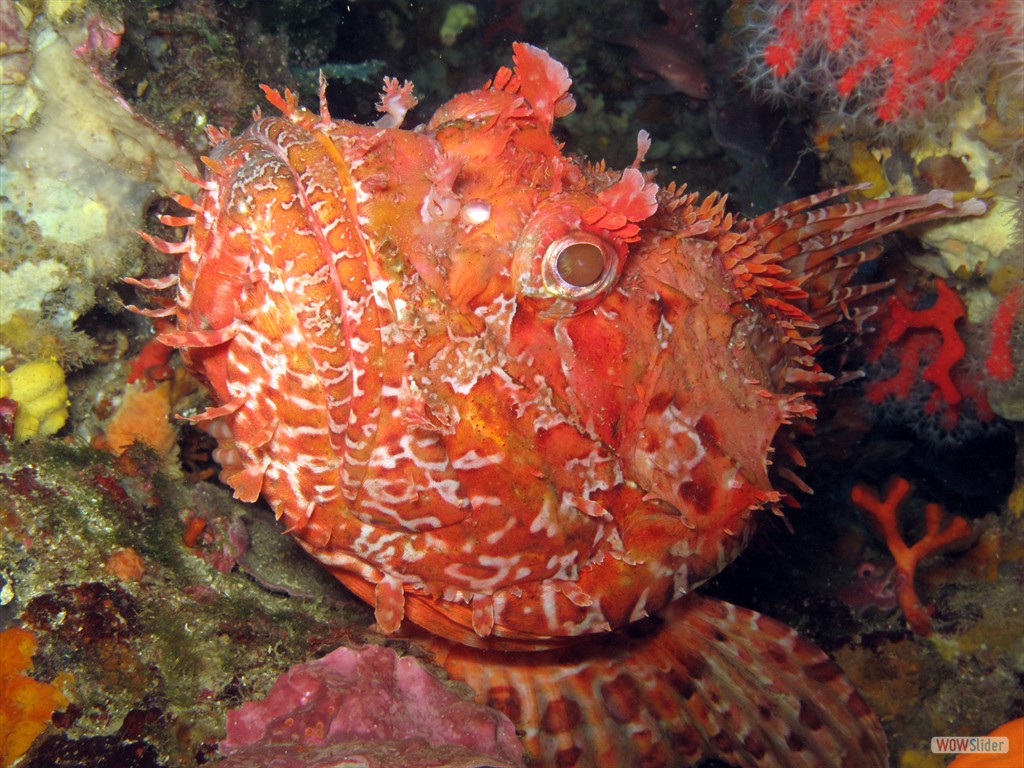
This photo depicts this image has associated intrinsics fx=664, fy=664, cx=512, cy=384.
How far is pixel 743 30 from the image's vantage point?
6227 mm

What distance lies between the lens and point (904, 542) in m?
6.79

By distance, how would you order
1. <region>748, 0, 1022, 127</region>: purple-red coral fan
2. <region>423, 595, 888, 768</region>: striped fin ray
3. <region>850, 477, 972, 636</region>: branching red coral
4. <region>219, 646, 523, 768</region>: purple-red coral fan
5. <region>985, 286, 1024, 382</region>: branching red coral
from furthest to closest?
1. <region>850, 477, 972, 636</region>: branching red coral
2. <region>985, 286, 1024, 382</region>: branching red coral
3. <region>748, 0, 1022, 127</region>: purple-red coral fan
4. <region>423, 595, 888, 768</region>: striped fin ray
5. <region>219, 646, 523, 768</region>: purple-red coral fan

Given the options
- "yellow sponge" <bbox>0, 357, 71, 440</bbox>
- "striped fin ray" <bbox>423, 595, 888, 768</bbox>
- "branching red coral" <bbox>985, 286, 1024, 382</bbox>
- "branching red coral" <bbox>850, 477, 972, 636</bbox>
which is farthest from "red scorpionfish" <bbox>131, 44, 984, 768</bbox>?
A: "branching red coral" <bbox>850, 477, 972, 636</bbox>

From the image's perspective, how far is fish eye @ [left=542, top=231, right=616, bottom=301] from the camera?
2.73m

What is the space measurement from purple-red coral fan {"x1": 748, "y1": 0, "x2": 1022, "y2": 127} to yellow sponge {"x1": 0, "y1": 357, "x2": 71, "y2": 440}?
18.7 ft

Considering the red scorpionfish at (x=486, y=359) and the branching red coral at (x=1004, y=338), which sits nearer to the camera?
the red scorpionfish at (x=486, y=359)

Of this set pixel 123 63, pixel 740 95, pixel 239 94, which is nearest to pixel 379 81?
pixel 239 94

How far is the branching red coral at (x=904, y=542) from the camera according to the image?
6207 mm

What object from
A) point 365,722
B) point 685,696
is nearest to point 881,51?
point 685,696

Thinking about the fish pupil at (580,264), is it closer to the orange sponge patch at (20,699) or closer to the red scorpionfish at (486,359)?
Answer: the red scorpionfish at (486,359)

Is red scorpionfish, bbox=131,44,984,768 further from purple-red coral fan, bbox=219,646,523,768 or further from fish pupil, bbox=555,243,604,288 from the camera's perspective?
purple-red coral fan, bbox=219,646,523,768

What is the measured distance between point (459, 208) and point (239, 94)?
10.4 ft

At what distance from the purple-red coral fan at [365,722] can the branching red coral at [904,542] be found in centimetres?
471

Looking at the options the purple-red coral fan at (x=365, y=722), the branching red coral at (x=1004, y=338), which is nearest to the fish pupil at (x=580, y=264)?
the purple-red coral fan at (x=365, y=722)
